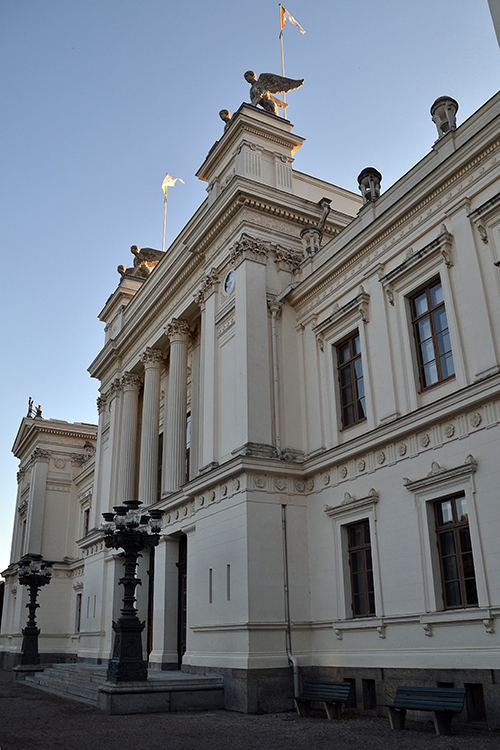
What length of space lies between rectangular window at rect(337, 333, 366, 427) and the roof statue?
8.98 m

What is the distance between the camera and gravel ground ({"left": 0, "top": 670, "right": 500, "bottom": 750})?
927 centimetres

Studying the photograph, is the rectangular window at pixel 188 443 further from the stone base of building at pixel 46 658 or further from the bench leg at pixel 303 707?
the stone base of building at pixel 46 658

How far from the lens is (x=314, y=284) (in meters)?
17.3

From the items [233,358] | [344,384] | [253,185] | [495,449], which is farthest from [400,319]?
[253,185]

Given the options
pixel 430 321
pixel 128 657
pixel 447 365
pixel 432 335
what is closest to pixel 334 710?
pixel 128 657

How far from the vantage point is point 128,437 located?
25.8 meters

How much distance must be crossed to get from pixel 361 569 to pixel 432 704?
14.1 ft

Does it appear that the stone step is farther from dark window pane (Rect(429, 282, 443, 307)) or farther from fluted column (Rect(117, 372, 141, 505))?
dark window pane (Rect(429, 282, 443, 307))

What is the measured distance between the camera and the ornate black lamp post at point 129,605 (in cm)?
1439

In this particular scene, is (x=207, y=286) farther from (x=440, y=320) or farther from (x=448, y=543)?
(x=448, y=543)

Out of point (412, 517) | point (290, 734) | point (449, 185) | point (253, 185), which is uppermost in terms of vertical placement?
point (253, 185)

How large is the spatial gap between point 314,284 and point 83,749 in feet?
38.9

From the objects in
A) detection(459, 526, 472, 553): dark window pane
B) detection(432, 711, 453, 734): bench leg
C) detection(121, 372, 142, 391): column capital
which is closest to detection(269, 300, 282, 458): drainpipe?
detection(459, 526, 472, 553): dark window pane

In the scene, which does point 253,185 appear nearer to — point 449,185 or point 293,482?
point 449,185
